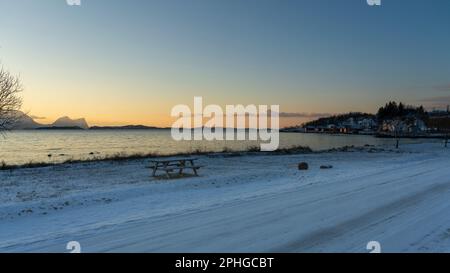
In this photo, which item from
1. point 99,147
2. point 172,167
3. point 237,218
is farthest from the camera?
point 99,147

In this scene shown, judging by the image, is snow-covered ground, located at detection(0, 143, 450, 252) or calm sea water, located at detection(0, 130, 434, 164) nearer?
snow-covered ground, located at detection(0, 143, 450, 252)

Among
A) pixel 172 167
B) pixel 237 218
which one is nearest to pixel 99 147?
pixel 172 167

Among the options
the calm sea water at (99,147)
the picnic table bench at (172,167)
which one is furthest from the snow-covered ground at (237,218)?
the calm sea water at (99,147)

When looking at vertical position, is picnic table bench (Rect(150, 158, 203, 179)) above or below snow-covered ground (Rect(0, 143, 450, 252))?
above

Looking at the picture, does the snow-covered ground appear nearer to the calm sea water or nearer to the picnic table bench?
the picnic table bench

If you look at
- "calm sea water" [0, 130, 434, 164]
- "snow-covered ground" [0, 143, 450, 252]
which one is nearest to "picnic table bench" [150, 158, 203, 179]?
"snow-covered ground" [0, 143, 450, 252]

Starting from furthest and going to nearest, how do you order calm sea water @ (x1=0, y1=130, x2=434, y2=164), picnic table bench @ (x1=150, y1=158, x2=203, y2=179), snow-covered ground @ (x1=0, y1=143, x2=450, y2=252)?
calm sea water @ (x1=0, y1=130, x2=434, y2=164), picnic table bench @ (x1=150, y1=158, x2=203, y2=179), snow-covered ground @ (x1=0, y1=143, x2=450, y2=252)

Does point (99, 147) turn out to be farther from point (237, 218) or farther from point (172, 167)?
point (237, 218)
